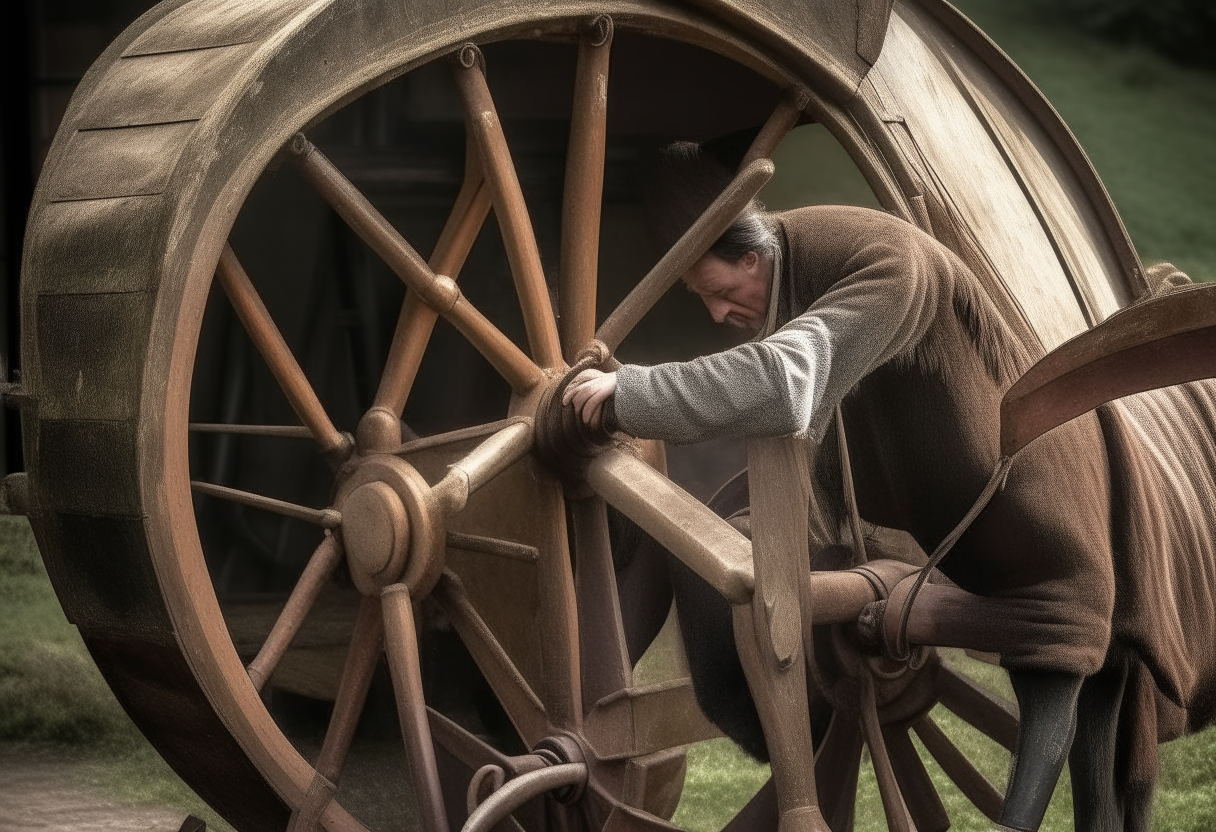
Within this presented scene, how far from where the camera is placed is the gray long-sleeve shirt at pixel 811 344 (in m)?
3.02

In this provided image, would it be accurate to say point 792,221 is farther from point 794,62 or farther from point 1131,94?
point 1131,94

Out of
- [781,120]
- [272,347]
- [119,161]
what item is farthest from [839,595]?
[119,161]

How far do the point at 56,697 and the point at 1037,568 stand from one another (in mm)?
3253

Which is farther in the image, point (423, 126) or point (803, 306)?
point (423, 126)

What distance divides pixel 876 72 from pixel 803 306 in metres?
0.84

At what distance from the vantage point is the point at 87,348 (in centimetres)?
302

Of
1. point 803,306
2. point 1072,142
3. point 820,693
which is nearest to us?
point 803,306

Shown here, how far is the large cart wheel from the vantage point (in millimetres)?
2973

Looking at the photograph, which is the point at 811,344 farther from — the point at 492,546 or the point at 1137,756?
the point at 1137,756

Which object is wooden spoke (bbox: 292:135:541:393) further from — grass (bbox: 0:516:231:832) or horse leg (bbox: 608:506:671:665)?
grass (bbox: 0:516:231:832)

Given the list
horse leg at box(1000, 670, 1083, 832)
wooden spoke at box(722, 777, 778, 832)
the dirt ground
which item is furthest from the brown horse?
the dirt ground

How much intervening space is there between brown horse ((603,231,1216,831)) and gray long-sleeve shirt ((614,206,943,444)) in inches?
1.8

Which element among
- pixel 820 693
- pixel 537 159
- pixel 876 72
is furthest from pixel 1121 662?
pixel 537 159

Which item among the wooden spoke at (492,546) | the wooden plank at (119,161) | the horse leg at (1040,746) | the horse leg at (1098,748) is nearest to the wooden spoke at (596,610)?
the wooden spoke at (492,546)
